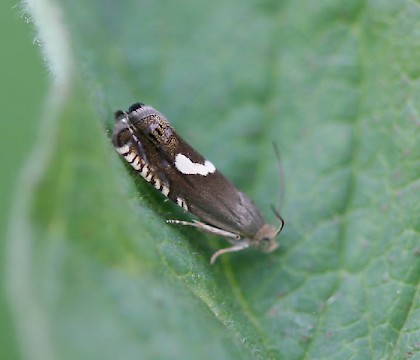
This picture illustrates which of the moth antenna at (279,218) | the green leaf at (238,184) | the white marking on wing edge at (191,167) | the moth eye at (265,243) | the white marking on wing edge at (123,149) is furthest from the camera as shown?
the moth eye at (265,243)

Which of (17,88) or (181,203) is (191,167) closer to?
(181,203)

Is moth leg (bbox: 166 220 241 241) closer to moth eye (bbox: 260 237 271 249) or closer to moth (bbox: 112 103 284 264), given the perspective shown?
moth (bbox: 112 103 284 264)

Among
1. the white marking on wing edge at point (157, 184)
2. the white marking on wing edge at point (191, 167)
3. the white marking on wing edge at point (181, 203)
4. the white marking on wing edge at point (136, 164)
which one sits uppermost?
the white marking on wing edge at point (136, 164)

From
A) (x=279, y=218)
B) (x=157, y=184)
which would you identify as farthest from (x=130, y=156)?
(x=279, y=218)

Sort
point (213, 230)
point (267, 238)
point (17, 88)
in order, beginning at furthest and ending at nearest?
point (17, 88), point (267, 238), point (213, 230)

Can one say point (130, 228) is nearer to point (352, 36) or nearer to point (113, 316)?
point (113, 316)

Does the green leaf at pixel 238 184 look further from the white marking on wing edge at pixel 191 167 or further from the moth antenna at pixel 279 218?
the white marking on wing edge at pixel 191 167

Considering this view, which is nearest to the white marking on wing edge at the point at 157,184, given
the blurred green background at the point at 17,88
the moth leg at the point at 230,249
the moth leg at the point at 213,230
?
the moth leg at the point at 213,230
